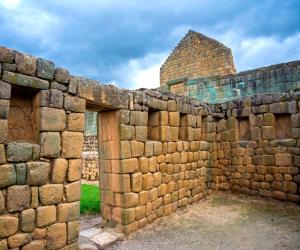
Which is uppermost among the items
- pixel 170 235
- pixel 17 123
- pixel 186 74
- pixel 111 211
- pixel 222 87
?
pixel 186 74

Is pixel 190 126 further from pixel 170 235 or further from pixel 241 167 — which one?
pixel 170 235

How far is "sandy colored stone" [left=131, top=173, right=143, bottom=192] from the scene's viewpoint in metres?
5.96

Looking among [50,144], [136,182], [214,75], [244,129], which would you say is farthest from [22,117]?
[214,75]

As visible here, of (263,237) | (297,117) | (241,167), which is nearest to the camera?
(263,237)

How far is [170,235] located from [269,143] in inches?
174

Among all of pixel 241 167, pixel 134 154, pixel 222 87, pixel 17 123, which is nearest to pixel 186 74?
pixel 222 87

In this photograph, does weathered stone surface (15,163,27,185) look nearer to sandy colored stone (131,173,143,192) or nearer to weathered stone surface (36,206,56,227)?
weathered stone surface (36,206,56,227)

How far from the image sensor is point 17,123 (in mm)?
4199

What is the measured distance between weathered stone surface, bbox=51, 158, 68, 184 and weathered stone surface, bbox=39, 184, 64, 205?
9 centimetres

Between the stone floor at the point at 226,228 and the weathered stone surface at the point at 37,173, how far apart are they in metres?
2.01

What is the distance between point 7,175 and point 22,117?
0.93 m

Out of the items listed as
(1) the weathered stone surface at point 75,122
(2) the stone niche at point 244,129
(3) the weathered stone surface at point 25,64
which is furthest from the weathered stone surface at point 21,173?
(2) the stone niche at point 244,129

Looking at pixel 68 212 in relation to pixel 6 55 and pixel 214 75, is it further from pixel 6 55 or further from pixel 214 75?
pixel 214 75

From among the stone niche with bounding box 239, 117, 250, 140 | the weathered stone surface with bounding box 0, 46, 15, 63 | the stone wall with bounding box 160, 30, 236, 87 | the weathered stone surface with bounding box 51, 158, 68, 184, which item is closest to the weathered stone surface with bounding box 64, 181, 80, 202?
the weathered stone surface with bounding box 51, 158, 68, 184
